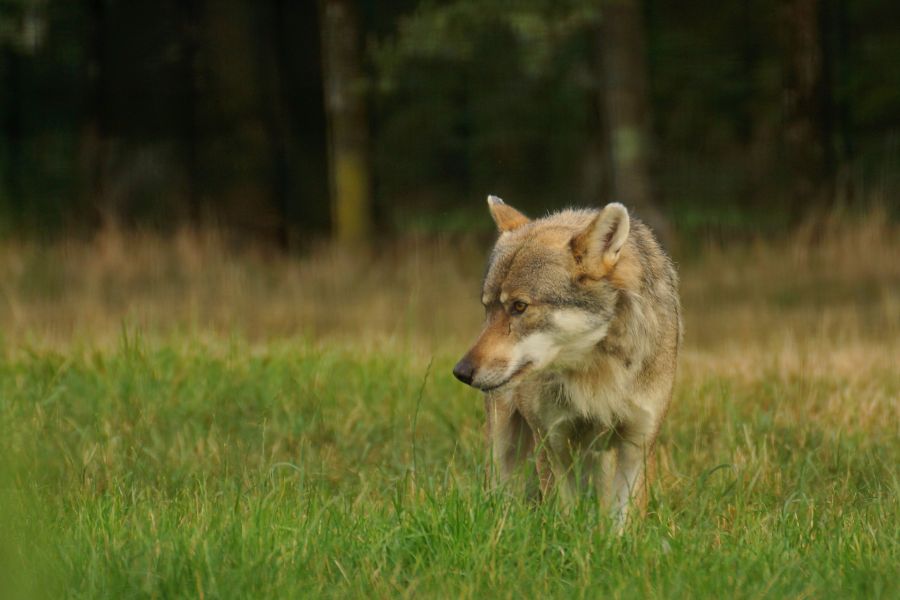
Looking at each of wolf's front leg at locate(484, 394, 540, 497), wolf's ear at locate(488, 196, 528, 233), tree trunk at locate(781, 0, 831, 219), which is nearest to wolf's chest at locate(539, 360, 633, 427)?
wolf's front leg at locate(484, 394, 540, 497)

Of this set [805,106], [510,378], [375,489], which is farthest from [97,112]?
[510,378]

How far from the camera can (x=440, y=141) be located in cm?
3234

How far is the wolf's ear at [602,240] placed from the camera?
203 inches

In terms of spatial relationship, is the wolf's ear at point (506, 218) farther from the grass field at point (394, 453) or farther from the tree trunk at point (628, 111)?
the tree trunk at point (628, 111)

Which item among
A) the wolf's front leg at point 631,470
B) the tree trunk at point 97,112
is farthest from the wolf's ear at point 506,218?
the tree trunk at point 97,112

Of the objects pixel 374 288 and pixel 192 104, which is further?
pixel 192 104

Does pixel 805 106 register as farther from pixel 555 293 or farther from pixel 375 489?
pixel 375 489

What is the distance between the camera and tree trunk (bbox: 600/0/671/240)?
13922 mm

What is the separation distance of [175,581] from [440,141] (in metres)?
29.0

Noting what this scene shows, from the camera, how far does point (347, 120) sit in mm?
15641

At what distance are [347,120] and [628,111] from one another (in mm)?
3692

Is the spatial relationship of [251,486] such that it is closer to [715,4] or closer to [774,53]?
[715,4]

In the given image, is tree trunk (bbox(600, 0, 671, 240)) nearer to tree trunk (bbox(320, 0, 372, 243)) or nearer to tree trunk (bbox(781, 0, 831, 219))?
tree trunk (bbox(781, 0, 831, 219))

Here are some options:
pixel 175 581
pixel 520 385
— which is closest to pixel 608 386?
pixel 520 385
